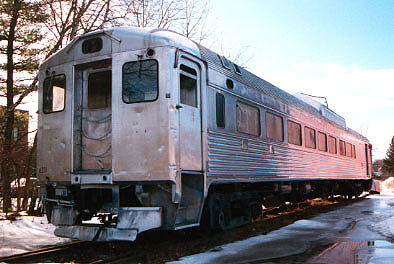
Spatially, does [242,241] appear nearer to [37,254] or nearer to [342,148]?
[37,254]

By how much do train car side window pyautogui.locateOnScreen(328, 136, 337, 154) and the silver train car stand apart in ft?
25.4

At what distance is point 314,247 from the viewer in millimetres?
6906

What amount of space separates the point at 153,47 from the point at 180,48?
1.44 feet

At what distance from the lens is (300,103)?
13.2 m

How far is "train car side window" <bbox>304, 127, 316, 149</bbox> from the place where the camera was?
42.3 ft

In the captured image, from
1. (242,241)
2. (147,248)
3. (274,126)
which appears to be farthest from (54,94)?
(274,126)

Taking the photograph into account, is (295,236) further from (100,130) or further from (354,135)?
(354,135)

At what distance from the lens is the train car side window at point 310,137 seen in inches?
508

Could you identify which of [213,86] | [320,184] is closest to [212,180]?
[213,86]

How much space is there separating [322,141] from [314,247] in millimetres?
8312

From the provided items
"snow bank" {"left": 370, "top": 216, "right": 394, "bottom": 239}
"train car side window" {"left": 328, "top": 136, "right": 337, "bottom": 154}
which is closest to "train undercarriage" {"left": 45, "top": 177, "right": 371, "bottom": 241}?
"snow bank" {"left": 370, "top": 216, "right": 394, "bottom": 239}

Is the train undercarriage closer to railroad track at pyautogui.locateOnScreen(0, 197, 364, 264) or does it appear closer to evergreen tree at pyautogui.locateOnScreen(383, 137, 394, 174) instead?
railroad track at pyautogui.locateOnScreen(0, 197, 364, 264)

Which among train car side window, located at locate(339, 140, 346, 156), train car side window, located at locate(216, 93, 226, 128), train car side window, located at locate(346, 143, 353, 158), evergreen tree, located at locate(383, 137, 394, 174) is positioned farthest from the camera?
evergreen tree, located at locate(383, 137, 394, 174)

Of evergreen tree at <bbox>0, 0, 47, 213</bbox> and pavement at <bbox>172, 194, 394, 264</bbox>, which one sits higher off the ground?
evergreen tree at <bbox>0, 0, 47, 213</bbox>
